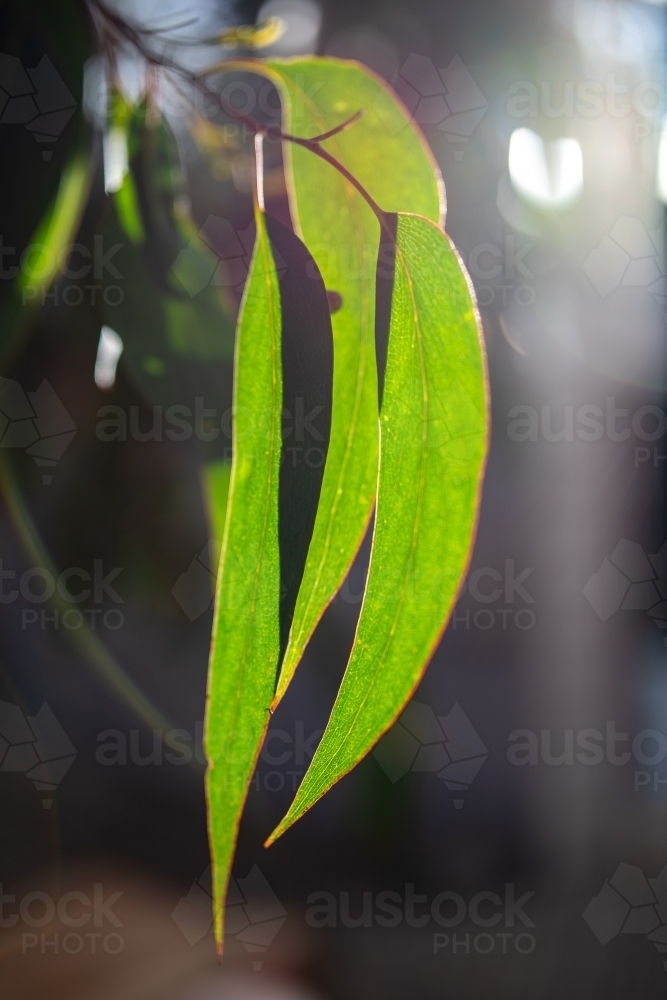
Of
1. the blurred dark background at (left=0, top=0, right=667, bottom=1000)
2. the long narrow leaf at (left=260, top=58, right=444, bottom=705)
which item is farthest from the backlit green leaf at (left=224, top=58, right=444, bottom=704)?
the blurred dark background at (left=0, top=0, right=667, bottom=1000)

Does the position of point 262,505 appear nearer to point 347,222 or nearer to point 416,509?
point 416,509

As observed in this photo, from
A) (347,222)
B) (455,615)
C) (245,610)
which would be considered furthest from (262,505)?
(455,615)

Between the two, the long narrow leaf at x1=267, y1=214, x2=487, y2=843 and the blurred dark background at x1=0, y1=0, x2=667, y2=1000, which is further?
the blurred dark background at x1=0, y1=0, x2=667, y2=1000

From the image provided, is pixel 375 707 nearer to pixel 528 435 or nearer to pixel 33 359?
pixel 33 359

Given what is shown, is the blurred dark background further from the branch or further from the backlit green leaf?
the backlit green leaf

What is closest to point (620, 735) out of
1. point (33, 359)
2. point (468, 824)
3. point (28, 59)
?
point (468, 824)

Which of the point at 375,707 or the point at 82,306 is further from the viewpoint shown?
the point at 82,306
